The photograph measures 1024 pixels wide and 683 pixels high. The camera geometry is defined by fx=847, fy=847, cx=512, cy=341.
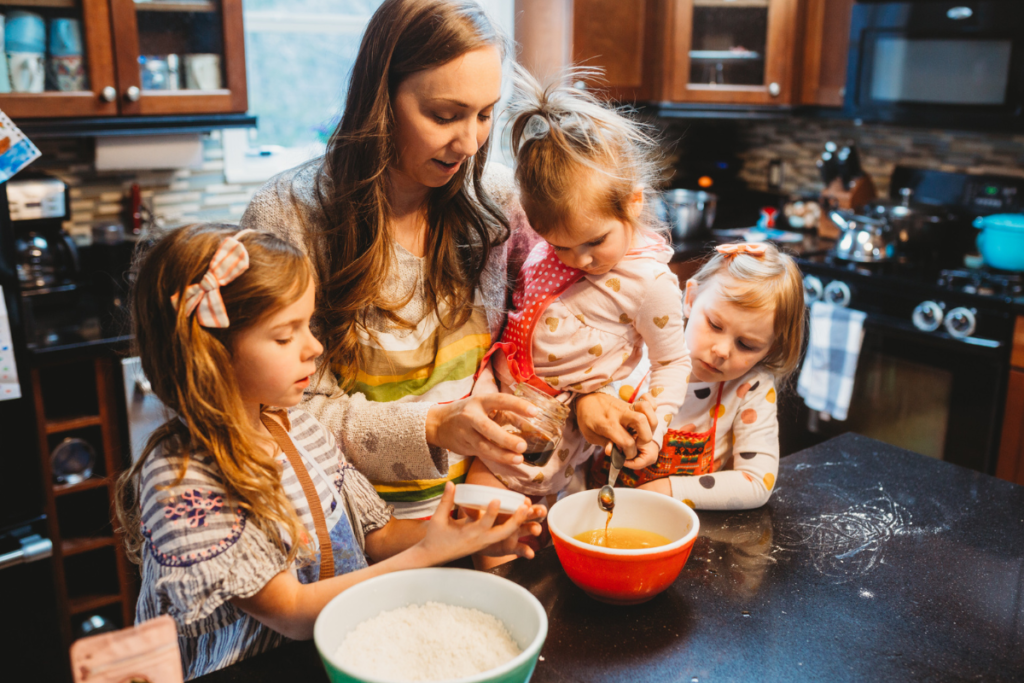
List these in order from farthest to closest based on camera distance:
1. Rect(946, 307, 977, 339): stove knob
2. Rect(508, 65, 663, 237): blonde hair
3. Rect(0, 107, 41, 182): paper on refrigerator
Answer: Rect(946, 307, 977, 339): stove knob, Rect(0, 107, 41, 182): paper on refrigerator, Rect(508, 65, 663, 237): blonde hair

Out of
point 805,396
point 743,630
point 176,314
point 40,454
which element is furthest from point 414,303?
point 805,396

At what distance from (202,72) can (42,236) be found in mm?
651

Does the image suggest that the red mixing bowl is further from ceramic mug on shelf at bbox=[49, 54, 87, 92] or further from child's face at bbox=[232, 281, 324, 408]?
ceramic mug on shelf at bbox=[49, 54, 87, 92]

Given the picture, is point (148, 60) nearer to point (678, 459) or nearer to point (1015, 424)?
point (678, 459)

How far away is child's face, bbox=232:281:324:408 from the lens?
3.10 ft

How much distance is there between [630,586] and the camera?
37.6 inches

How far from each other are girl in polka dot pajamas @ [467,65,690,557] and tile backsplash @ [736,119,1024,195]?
222 cm

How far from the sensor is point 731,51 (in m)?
3.29

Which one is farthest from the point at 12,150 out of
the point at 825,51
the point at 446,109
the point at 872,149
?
the point at 872,149

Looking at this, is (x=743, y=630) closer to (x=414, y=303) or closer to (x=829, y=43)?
(x=414, y=303)

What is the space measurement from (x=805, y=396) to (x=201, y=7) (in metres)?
2.34

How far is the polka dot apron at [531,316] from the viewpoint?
138 cm

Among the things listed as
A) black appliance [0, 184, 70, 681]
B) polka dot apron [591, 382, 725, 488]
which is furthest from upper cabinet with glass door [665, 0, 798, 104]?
black appliance [0, 184, 70, 681]

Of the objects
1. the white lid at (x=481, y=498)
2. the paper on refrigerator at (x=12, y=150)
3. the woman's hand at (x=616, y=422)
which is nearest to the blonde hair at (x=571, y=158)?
the woman's hand at (x=616, y=422)
